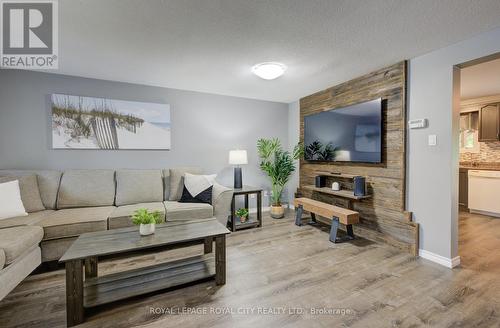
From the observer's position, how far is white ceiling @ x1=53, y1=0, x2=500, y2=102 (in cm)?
164

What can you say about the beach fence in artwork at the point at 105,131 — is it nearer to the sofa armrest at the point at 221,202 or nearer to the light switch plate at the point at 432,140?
the sofa armrest at the point at 221,202

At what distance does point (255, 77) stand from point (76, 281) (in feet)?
9.44

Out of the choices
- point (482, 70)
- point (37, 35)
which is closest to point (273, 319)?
point (37, 35)

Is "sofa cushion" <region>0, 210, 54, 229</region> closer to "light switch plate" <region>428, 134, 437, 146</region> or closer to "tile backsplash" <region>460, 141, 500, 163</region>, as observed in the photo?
"light switch plate" <region>428, 134, 437, 146</region>

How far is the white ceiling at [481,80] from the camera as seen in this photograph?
2836mm

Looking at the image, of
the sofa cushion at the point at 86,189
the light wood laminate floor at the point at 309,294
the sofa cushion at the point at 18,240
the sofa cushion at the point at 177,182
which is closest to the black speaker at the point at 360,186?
the light wood laminate floor at the point at 309,294

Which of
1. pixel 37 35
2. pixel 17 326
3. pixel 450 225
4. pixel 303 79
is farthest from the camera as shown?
pixel 303 79

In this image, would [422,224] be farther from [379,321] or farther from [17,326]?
[17,326]

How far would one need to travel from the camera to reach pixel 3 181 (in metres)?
2.46

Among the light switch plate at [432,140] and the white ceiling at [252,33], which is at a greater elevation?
the white ceiling at [252,33]

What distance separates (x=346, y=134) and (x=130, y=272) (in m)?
3.16

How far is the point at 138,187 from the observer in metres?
3.11

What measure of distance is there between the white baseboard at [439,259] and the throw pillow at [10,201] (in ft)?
14.4

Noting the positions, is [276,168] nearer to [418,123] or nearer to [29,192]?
[418,123]
